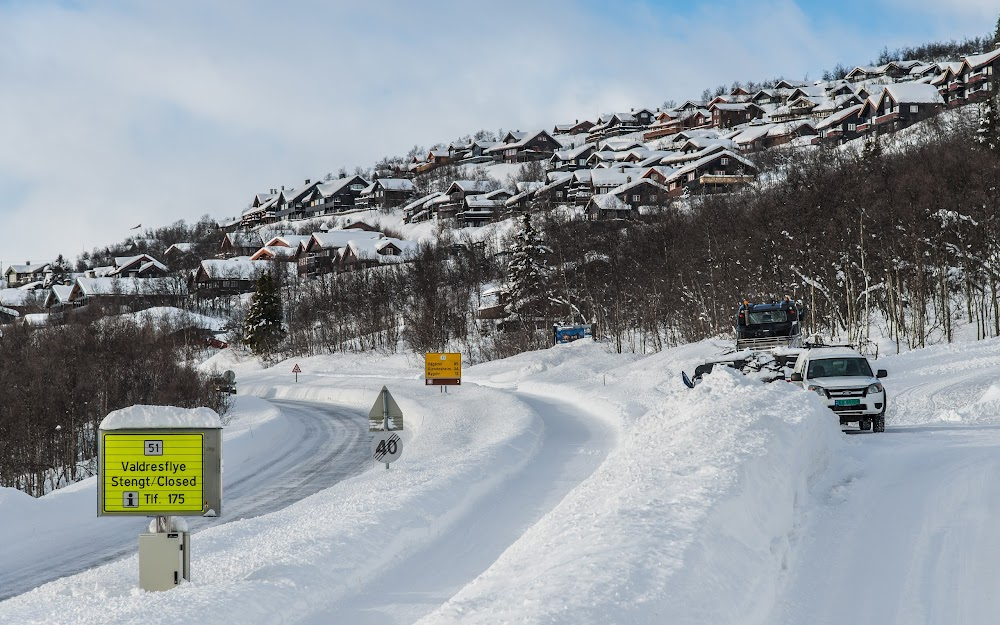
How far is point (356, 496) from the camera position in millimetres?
15266

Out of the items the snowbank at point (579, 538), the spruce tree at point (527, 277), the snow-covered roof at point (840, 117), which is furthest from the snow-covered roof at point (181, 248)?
the snowbank at point (579, 538)

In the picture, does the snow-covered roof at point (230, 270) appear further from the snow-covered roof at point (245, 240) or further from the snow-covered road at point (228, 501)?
the snow-covered road at point (228, 501)

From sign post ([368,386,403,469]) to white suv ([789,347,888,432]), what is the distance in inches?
380

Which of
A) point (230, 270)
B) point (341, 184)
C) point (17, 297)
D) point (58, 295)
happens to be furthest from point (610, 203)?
point (17, 297)

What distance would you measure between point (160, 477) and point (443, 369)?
39165 millimetres

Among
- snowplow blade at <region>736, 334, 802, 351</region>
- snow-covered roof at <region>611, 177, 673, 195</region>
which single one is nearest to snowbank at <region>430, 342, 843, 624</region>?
snowplow blade at <region>736, 334, 802, 351</region>

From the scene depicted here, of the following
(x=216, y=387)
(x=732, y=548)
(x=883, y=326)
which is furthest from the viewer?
(x=883, y=326)

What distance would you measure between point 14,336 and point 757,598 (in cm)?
4725

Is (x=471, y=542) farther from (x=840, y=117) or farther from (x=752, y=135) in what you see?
(x=752, y=135)

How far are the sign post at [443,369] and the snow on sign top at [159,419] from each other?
3843 cm

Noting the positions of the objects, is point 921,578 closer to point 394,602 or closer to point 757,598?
point 757,598

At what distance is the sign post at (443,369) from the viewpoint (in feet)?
160

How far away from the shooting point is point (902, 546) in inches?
389

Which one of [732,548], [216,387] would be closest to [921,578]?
[732,548]
